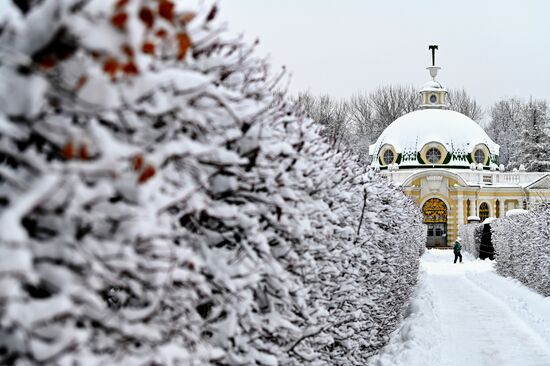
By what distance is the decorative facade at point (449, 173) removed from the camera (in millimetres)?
48031

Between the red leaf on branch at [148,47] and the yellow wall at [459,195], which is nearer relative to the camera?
the red leaf on branch at [148,47]

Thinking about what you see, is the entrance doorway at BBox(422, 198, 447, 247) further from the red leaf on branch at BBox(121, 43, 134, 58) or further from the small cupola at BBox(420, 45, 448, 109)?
the red leaf on branch at BBox(121, 43, 134, 58)

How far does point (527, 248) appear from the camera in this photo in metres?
19.3

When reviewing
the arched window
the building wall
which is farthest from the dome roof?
the arched window

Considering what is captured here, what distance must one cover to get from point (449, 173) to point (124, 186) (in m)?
47.2

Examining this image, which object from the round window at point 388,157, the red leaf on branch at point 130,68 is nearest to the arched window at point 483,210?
the round window at point 388,157

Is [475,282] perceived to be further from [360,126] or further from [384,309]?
[360,126]

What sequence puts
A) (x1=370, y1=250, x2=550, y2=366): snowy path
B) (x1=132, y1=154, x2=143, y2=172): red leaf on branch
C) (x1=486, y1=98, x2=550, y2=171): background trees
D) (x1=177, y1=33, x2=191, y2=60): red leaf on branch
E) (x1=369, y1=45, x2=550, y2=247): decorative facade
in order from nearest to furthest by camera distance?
1. (x1=132, y1=154, x2=143, y2=172): red leaf on branch
2. (x1=177, y1=33, x2=191, y2=60): red leaf on branch
3. (x1=370, y1=250, x2=550, y2=366): snowy path
4. (x1=369, y1=45, x2=550, y2=247): decorative facade
5. (x1=486, y1=98, x2=550, y2=171): background trees

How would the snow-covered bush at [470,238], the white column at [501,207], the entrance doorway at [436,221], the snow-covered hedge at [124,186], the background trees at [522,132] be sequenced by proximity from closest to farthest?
the snow-covered hedge at [124,186], the snow-covered bush at [470,238], the entrance doorway at [436,221], the white column at [501,207], the background trees at [522,132]

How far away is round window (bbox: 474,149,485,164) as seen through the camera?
51.6 m

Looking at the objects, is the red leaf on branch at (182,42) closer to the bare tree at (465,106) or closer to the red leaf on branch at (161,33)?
the red leaf on branch at (161,33)

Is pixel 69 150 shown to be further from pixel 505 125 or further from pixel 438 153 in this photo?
pixel 505 125

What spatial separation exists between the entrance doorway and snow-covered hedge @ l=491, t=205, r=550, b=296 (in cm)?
2260

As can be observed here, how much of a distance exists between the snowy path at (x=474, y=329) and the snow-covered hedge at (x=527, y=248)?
1.43ft
